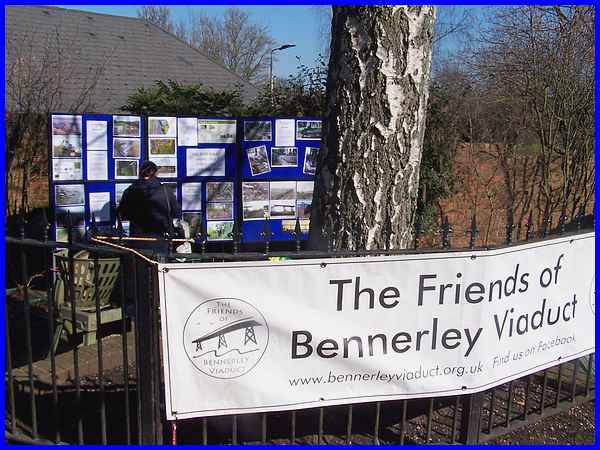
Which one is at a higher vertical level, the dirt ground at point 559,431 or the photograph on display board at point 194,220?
the photograph on display board at point 194,220

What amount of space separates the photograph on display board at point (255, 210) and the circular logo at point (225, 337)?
4.90 m

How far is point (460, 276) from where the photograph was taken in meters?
3.36

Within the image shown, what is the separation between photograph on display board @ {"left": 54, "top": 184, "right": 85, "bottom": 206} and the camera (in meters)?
6.95

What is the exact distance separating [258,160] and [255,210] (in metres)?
0.65

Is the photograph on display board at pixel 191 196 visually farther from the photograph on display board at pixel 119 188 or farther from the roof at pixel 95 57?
the roof at pixel 95 57

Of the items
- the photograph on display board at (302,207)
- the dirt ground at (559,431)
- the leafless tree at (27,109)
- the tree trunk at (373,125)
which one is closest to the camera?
the tree trunk at (373,125)

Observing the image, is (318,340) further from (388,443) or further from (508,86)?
(508,86)

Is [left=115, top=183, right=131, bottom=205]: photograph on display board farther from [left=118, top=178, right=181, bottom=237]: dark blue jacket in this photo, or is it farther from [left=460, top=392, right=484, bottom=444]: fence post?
[left=460, top=392, right=484, bottom=444]: fence post

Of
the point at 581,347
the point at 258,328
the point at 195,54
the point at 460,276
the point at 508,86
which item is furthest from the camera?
the point at 195,54

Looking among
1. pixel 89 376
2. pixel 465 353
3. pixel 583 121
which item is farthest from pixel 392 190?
pixel 583 121

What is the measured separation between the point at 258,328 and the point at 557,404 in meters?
2.45

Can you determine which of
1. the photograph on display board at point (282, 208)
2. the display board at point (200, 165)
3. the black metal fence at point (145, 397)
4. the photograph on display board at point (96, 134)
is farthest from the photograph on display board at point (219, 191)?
the black metal fence at point (145, 397)

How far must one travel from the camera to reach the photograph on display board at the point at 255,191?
7934 mm

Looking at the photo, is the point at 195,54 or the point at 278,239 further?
the point at 195,54
